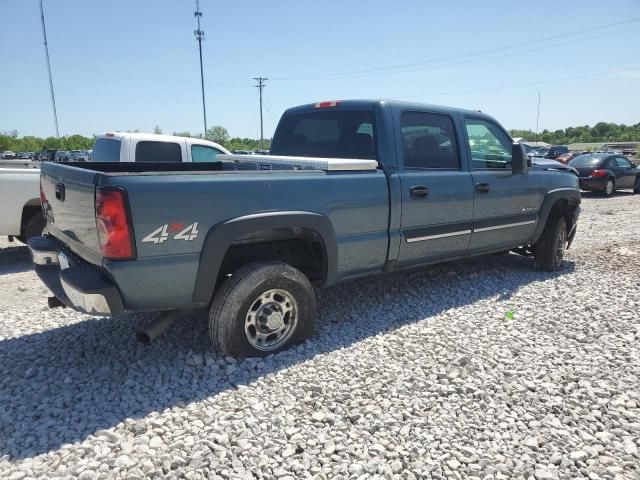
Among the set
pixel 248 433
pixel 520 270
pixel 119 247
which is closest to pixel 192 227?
pixel 119 247

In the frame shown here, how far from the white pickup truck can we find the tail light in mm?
3873

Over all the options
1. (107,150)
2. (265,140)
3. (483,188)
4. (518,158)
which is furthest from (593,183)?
(265,140)

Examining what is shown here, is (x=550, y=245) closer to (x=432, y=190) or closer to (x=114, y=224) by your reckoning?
(x=432, y=190)

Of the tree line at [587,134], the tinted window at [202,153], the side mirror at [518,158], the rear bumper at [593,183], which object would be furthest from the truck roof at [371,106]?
the tree line at [587,134]

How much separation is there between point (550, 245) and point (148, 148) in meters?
5.89

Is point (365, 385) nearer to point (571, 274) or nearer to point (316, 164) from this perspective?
point (316, 164)

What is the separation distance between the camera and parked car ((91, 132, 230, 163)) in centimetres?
707

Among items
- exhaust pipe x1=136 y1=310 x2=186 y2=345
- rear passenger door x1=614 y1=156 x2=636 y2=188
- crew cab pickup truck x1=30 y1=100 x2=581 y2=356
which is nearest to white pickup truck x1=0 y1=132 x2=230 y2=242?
crew cab pickup truck x1=30 y1=100 x2=581 y2=356

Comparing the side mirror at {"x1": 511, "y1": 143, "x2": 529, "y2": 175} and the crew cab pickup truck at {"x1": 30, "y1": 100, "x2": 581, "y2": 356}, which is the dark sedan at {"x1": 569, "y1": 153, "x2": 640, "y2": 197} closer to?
the crew cab pickup truck at {"x1": 30, "y1": 100, "x2": 581, "y2": 356}

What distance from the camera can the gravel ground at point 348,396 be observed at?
2.37 meters

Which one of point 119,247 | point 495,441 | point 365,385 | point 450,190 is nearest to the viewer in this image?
point 495,441

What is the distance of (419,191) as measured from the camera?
4.11 metres

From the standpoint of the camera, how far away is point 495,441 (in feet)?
8.34

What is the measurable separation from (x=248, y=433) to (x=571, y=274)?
4827 mm
